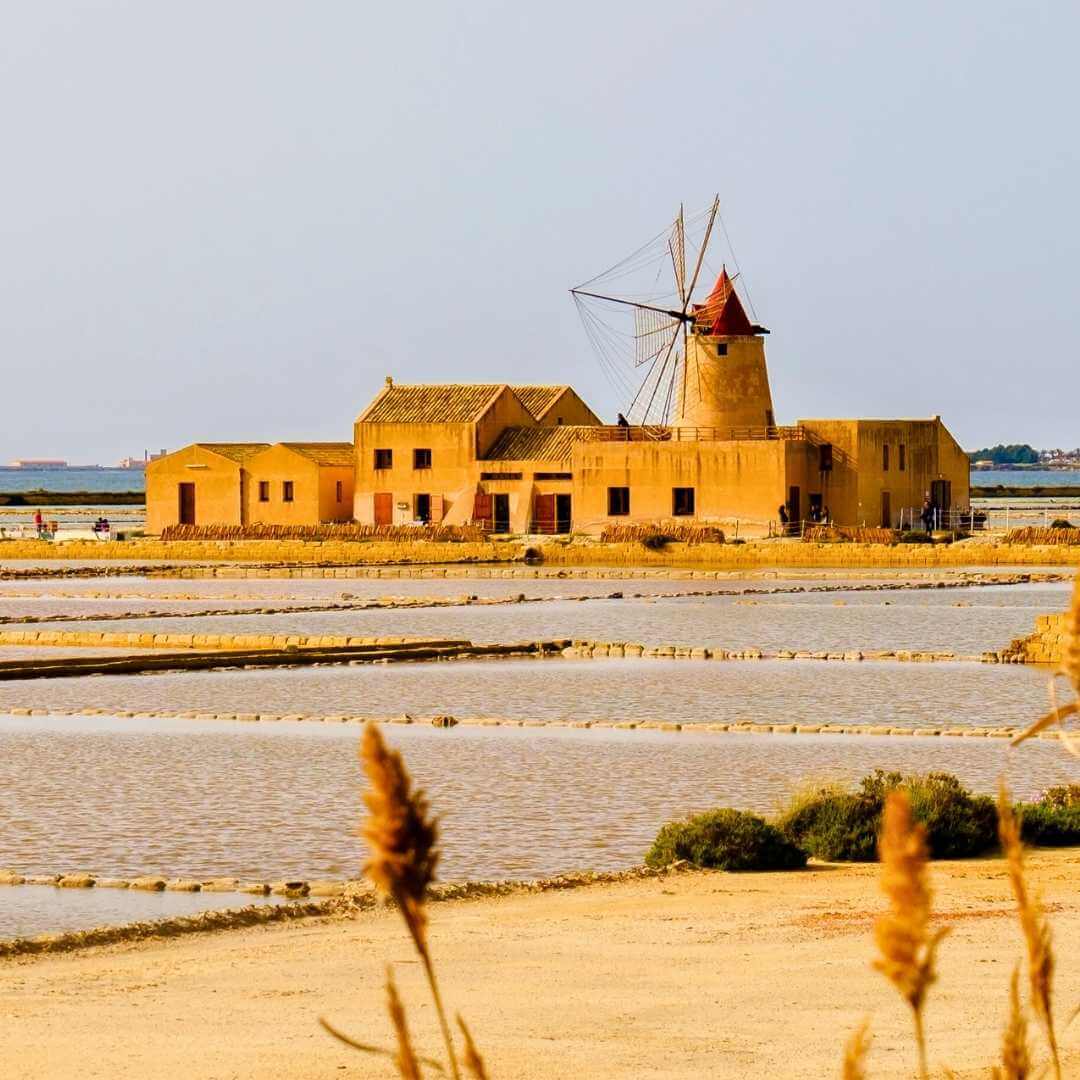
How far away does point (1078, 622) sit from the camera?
1.54 m

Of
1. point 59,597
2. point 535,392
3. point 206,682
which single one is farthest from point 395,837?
point 535,392

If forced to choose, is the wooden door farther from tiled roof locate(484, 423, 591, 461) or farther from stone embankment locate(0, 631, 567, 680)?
stone embankment locate(0, 631, 567, 680)

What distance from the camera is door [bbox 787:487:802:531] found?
134ft

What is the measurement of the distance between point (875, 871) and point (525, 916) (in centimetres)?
209

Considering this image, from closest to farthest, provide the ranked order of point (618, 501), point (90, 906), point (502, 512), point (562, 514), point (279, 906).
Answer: point (279, 906)
point (90, 906)
point (618, 501)
point (562, 514)
point (502, 512)

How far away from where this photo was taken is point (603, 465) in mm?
41688

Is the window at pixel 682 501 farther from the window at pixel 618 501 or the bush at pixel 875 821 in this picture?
the bush at pixel 875 821

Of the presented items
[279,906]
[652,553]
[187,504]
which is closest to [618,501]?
[652,553]

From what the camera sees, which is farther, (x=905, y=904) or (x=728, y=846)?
(x=728, y=846)

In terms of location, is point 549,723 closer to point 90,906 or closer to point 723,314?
point 90,906

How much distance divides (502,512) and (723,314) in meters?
6.33

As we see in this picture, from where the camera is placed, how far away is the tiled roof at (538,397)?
46.6m

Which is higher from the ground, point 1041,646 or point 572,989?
point 1041,646

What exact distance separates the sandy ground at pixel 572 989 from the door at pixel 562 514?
112ft
